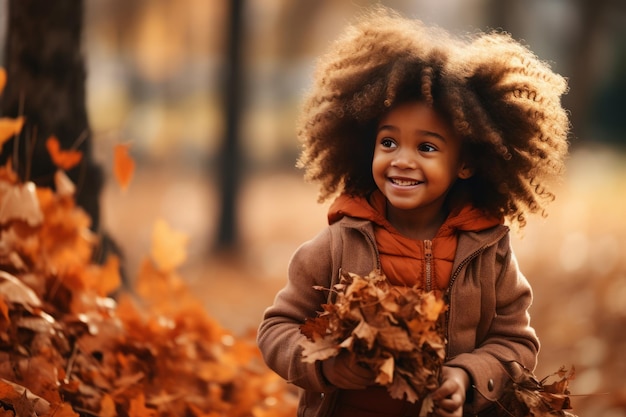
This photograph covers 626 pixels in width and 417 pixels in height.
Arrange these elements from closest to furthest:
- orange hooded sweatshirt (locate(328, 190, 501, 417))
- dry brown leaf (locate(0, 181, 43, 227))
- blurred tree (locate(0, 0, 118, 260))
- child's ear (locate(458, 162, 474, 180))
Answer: orange hooded sweatshirt (locate(328, 190, 501, 417))
child's ear (locate(458, 162, 474, 180))
dry brown leaf (locate(0, 181, 43, 227))
blurred tree (locate(0, 0, 118, 260))

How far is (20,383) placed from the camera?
3326 millimetres

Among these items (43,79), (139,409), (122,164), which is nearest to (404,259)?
(139,409)

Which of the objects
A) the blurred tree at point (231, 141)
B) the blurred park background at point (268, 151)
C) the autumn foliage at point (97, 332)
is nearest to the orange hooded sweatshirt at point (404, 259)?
the blurred park background at point (268, 151)

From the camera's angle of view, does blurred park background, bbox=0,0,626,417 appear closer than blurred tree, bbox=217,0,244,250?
Yes

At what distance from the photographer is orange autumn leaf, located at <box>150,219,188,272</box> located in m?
4.03

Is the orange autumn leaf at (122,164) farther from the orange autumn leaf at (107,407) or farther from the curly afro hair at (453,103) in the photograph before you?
the curly afro hair at (453,103)

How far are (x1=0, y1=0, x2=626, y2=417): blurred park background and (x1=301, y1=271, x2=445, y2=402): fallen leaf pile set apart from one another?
33.6 inches

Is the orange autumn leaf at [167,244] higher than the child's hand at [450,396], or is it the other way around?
the child's hand at [450,396]

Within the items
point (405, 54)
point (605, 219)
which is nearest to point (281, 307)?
point (405, 54)

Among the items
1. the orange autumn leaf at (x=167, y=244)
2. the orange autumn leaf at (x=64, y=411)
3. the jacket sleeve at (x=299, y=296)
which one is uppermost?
the jacket sleeve at (x=299, y=296)

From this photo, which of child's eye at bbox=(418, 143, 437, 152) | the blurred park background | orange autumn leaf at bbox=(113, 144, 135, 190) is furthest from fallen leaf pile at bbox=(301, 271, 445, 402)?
orange autumn leaf at bbox=(113, 144, 135, 190)

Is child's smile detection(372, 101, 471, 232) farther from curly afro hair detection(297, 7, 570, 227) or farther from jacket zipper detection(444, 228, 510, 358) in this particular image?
jacket zipper detection(444, 228, 510, 358)

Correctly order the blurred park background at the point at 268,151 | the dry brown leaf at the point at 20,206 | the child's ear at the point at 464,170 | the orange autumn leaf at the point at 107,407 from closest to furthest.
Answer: the child's ear at the point at 464,170 < the orange autumn leaf at the point at 107,407 < the dry brown leaf at the point at 20,206 < the blurred park background at the point at 268,151

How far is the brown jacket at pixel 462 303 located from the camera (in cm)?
277
